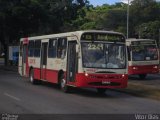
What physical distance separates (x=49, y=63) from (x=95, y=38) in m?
4.67

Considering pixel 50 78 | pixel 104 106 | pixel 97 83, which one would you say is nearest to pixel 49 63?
pixel 50 78

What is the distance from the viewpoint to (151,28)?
10231cm

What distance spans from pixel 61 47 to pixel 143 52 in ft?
40.1

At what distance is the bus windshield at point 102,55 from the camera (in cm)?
2241

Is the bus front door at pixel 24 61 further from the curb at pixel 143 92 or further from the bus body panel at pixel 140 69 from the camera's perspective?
the curb at pixel 143 92

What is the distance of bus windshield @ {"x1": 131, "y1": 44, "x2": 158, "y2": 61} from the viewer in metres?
36.0

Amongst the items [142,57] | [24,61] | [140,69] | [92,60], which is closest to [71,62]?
[92,60]

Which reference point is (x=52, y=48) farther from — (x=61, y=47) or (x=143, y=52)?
(x=143, y=52)

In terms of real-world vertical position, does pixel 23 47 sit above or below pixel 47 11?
below

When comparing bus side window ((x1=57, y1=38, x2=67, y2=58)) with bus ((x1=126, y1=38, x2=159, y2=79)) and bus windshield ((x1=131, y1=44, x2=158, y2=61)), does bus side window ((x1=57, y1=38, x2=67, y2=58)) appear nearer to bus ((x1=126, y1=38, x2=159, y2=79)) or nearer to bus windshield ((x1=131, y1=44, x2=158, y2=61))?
bus ((x1=126, y1=38, x2=159, y2=79))

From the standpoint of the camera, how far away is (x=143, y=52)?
3625 centimetres

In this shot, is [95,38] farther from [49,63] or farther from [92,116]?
[92,116]

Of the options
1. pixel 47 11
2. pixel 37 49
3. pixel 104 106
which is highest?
pixel 47 11

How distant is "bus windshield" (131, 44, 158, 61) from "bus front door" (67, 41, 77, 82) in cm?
1263
